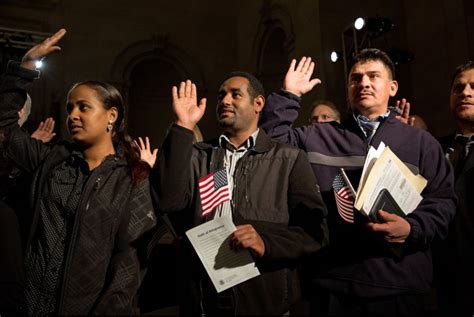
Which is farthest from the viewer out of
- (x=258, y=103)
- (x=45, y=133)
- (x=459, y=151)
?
(x=45, y=133)

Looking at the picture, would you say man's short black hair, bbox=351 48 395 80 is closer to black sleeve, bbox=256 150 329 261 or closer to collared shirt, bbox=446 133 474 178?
collared shirt, bbox=446 133 474 178

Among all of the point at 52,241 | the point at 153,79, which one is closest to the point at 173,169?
the point at 52,241

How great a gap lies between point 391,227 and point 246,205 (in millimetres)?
693

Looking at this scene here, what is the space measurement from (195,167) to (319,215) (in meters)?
0.70

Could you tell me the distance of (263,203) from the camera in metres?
2.06

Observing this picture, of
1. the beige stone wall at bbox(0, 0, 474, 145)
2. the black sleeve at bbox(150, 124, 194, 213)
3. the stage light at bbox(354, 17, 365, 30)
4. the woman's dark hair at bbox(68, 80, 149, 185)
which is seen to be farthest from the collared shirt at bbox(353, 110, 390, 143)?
the beige stone wall at bbox(0, 0, 474, 145)

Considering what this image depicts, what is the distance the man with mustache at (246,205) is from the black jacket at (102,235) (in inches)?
5.9

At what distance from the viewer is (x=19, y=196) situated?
2.30 metres

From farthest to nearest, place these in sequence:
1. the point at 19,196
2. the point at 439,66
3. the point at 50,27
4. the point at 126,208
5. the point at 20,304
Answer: the point at 50,27 < the point at 439,66 < the point at 19,196 < the point at 126,208 < the point at 20,304

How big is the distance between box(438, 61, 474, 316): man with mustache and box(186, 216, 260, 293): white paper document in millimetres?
1254

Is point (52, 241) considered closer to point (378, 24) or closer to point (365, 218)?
point (365, 218)

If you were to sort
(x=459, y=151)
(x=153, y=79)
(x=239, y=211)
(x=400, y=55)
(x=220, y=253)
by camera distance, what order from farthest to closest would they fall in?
1. (x=153, y=79)
2. (x=400, y=55)
3. (x=459, y=151)
4. (x=239, y=211)
5. (x=220, y=253)

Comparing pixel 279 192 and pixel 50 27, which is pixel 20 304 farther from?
pixel 50 27

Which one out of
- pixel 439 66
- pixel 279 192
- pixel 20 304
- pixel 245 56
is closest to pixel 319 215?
pixel 279 192
